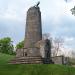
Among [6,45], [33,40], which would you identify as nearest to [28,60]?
[33,40]

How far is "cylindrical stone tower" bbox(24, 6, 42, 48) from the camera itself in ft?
135

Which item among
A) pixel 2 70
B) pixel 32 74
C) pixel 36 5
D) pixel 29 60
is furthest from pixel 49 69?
pixel 36 5

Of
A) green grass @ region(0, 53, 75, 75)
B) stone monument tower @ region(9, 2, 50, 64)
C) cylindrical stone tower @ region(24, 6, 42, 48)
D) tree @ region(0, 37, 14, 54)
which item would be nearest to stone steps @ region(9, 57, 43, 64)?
stone monument tower @ region(9, 2, 50, 64)

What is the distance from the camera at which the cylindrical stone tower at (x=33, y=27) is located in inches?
1622

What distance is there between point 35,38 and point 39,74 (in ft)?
54.4

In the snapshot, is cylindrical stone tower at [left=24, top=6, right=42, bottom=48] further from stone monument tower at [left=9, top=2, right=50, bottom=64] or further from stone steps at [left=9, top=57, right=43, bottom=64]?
stone steps at [left=9, top=57, right=43, bottom=64]

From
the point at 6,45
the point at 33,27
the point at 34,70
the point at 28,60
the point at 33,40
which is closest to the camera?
the point at 34,70

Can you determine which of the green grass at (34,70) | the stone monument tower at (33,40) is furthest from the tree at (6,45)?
the green grass at (34,70)

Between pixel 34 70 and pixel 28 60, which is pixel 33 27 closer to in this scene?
pixel 28 60

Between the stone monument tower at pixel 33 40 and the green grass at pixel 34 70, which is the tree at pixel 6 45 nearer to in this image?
the stone monument tower at pixel 33 40

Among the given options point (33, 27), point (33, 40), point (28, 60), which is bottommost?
point (28, 60)

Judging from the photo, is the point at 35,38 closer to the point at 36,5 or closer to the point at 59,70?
the point at 36,5

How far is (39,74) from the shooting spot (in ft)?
81.8

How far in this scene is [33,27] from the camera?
41.7 meters
